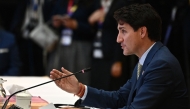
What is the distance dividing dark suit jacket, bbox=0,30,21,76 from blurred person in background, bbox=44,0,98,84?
523 mm

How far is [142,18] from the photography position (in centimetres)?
286

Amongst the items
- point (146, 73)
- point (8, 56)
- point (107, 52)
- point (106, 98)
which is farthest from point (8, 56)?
point (146, 73)

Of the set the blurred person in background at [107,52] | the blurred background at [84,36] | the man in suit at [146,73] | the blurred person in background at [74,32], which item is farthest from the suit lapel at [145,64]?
the blurred person in background at [74,32]

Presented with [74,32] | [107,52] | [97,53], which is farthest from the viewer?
[74,32]

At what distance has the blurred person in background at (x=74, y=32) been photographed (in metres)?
5.41

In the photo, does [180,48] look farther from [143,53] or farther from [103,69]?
[143,53]

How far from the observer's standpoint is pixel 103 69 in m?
5.29

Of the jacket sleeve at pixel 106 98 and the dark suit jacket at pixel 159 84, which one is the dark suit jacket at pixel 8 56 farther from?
the dark suit jacket at pixel 159 84

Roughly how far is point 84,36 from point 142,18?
267 cm

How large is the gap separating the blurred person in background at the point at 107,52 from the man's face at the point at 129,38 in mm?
2070

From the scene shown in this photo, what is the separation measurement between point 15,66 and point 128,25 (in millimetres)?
2683

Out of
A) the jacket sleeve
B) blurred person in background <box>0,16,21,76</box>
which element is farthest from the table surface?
blurred person in background <box>0,16,21,76</box>

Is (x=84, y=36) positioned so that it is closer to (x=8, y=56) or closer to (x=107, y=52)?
(x=107, y=52)

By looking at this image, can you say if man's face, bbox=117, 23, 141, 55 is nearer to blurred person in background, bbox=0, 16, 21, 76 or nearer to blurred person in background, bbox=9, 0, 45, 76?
blurred person in background, bbox=0, 16, 21, 76
